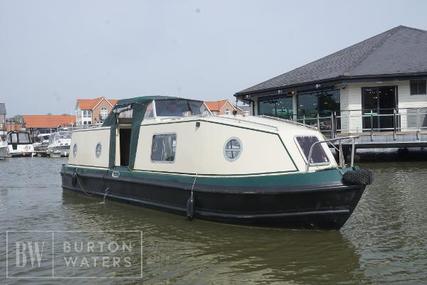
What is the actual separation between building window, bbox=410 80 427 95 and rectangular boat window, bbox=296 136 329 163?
16.3 meters

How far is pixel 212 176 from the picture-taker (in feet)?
31.9

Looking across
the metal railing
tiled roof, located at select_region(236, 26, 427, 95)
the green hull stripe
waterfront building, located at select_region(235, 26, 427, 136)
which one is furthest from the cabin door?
the green hull stripe

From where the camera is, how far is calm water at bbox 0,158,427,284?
22.3 ft

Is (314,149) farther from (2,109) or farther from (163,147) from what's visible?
(2,109)

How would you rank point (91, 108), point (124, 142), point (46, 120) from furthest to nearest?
1. point (46, 120)
2. point (91, 108)
3. point (124, 142)

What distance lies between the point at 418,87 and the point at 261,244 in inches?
732

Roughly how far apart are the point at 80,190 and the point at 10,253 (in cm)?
651

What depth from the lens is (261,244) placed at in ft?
27.2

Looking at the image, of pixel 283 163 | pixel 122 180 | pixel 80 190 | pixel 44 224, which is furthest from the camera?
pixel 80 190

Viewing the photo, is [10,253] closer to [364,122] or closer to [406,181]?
[406,181]

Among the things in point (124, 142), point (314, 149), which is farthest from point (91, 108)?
point (314, 149)

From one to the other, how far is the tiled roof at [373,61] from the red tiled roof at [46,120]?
283 ft

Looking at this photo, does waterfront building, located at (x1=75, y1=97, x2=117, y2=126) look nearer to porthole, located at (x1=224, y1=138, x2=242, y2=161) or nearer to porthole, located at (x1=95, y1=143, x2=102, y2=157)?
porthole, located at (x1=95, y1=143, x2=102, y2=157)

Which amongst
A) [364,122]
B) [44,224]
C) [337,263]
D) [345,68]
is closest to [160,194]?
[44,224]
